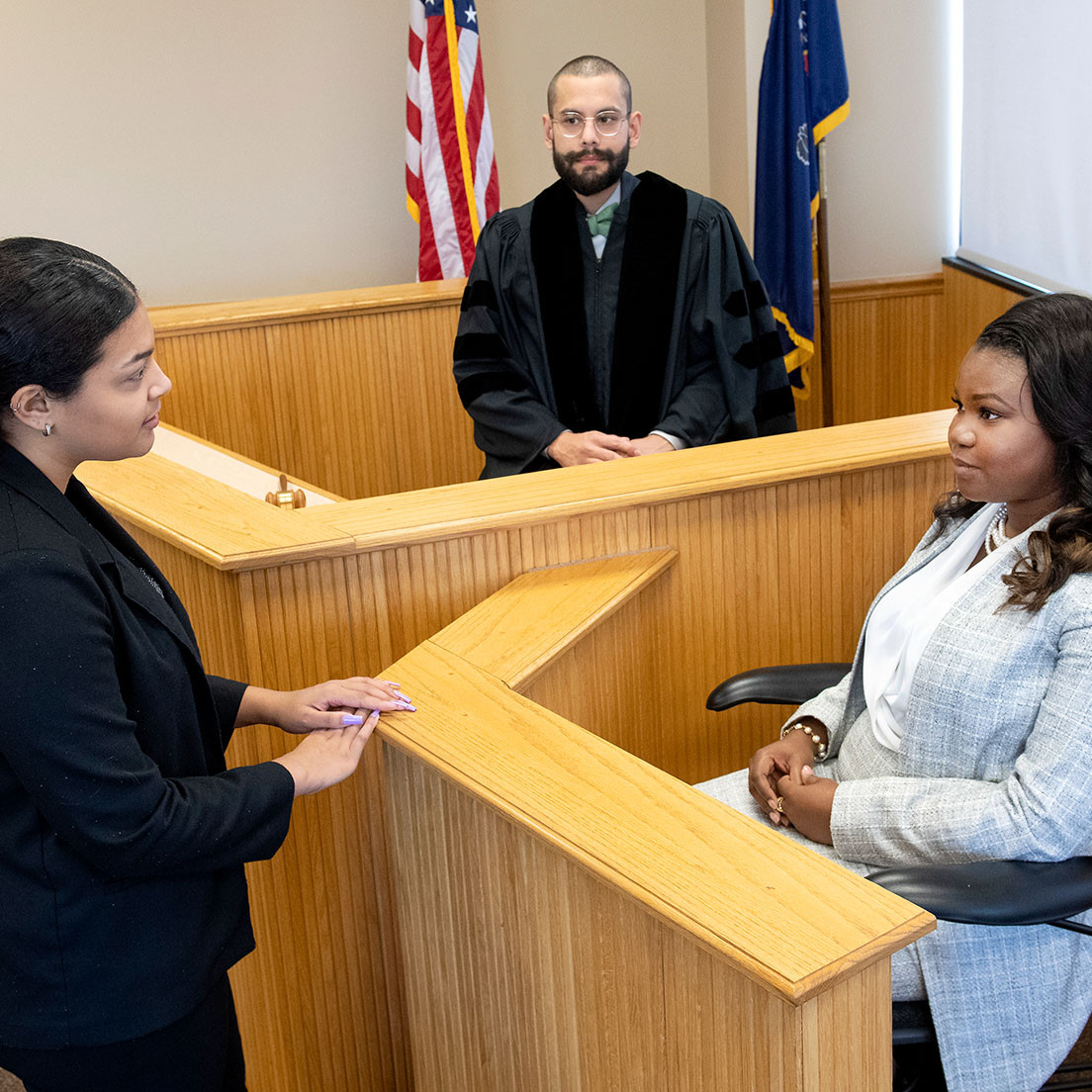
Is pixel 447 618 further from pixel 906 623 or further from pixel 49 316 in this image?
pixel 49 316

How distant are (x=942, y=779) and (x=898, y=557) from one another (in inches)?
33.7

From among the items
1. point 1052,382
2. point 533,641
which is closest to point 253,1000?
point 533,641

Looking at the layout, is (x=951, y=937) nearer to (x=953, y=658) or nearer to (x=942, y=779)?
(x=942, y=779)

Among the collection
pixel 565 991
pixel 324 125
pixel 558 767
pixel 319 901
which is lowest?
pixel 319 901

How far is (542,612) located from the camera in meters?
2.08

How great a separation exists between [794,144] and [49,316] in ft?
13.1

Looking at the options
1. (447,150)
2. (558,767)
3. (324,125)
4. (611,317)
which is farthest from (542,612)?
(324,125)

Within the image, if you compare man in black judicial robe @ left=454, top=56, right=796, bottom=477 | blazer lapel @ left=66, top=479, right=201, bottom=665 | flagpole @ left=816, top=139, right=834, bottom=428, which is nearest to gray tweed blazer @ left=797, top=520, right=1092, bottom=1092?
blazer lapel @ left=66, top=479, right=201, bottom=665

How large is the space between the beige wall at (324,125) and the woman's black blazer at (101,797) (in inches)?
162

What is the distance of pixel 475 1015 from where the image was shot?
1.76 meters

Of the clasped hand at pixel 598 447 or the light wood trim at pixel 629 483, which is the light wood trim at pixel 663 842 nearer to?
the light wood trim at pixel 629 483

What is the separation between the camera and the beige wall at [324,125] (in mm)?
5039

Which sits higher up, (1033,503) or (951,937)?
(1033,503)

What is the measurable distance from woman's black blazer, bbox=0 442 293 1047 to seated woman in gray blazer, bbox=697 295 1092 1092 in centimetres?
80
